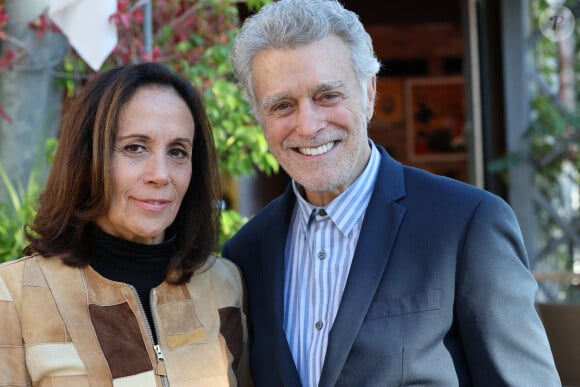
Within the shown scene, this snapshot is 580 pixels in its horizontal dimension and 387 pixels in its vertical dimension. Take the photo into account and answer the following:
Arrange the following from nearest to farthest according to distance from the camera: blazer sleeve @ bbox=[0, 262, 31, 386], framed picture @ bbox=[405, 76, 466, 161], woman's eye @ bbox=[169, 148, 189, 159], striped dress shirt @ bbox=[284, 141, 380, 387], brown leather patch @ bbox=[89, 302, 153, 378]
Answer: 1. blazer sleeve @ bbox=[0, 262, 31, 386]
2. brown leather patch @ bbox=[89, 302, 153, 378]
3. striped dress shirt @ bbox=[284, 141, 380, 387]
4. woman's eye @ bbox=[169, 148, 189, 159]
5. framed picture @ bbox=[405, 76, 466, 161]

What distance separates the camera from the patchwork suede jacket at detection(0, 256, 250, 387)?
204 cm

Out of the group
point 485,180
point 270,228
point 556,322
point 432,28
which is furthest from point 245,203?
point 270,228

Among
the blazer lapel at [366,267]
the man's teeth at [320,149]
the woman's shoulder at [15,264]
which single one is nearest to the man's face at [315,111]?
the man's teeth at [320,149]

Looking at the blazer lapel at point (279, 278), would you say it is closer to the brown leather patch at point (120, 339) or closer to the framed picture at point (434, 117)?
the brown leather patch at point (120, 339)

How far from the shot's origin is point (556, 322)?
126 inches

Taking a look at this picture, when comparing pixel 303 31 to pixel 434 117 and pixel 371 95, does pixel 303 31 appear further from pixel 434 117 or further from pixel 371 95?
pixel 434 117

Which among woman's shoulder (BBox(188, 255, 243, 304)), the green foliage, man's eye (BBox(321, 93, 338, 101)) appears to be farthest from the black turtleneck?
the green foliage

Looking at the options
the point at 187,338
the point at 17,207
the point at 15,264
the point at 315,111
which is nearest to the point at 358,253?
the point at 315,111

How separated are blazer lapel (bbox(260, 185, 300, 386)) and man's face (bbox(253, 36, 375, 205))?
194 mm

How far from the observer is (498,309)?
6.75 ft

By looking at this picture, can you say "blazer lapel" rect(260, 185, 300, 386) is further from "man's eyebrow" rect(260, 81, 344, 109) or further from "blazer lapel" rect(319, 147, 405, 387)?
"man's eyebrow" rect(260, 81, 344, 109)

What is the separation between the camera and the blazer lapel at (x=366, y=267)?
6.91 feet

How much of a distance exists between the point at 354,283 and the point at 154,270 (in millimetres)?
551

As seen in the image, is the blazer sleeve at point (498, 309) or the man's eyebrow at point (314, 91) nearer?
the blazer sleeve at point (498, 309)
